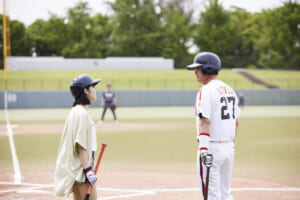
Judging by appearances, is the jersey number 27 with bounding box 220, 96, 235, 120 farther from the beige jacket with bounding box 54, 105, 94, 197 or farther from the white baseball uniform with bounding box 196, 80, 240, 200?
the beige jacket with bounding box 54, 105, 94, 197

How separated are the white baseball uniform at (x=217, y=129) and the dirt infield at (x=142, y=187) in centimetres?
231

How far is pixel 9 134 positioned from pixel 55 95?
25.7 meters

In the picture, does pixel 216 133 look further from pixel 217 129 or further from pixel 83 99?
pixel 83 99

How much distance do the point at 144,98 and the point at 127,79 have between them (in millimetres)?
14060

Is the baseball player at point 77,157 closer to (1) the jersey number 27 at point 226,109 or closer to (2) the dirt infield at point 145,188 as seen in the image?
(1) the jersey number 27 at point 226,109

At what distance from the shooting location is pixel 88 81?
452 cm

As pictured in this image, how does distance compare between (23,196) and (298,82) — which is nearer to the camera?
(23,196)

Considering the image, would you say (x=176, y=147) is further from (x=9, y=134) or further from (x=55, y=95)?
(x=55, y=95)

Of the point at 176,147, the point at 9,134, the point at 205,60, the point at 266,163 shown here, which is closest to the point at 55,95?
the point at 9,134

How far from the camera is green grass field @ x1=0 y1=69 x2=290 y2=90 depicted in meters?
53.9

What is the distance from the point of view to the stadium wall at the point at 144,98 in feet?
141

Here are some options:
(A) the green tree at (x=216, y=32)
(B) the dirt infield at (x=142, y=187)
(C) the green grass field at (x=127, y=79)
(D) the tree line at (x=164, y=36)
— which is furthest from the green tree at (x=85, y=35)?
(B) the dirt infield at (x=142, y=187)

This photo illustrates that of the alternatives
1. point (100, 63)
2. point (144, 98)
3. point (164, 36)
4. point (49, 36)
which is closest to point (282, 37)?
point (164, 36)

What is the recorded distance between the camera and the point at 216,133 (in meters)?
4.73
